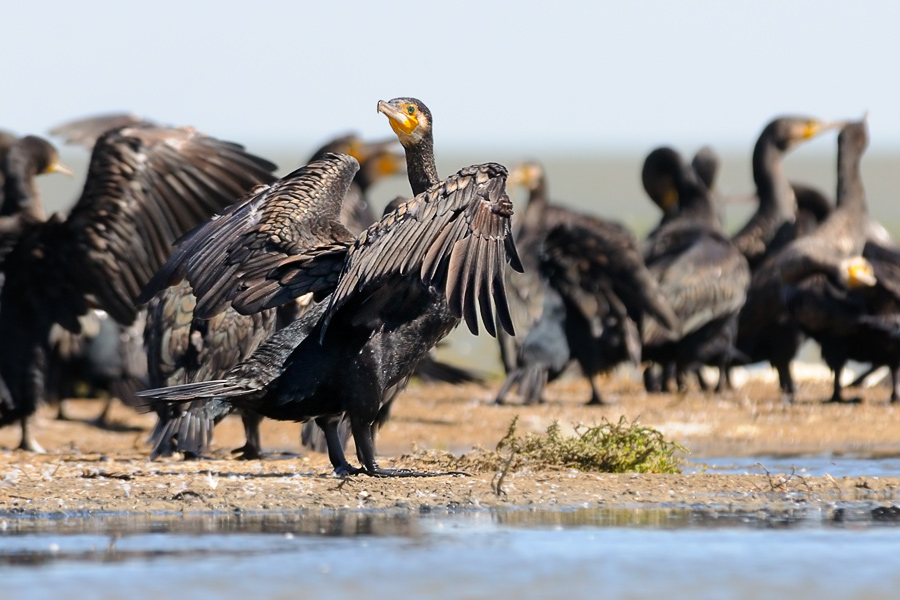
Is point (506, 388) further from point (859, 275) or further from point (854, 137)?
point (854, 137)

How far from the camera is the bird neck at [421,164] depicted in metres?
8.44

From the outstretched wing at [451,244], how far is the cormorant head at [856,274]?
24.1ft

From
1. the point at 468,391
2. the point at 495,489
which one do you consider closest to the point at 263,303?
the point at 495,489

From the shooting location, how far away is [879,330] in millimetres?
13633

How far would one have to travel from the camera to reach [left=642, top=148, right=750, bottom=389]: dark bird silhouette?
14422 millimetres

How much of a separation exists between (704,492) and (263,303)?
2323 millimetres

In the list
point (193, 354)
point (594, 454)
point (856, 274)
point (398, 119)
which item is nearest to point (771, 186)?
point (856, 274)

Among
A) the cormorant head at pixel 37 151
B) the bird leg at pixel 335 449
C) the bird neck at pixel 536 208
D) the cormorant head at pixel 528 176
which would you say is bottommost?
the bird leg at pixel 335 449

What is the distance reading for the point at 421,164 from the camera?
8.48 meters

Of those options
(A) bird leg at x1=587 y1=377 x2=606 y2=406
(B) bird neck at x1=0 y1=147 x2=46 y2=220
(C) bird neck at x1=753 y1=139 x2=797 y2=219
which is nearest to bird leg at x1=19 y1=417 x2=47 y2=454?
(B) bird neck at x1=0 y1=147 x2=46 y2=220

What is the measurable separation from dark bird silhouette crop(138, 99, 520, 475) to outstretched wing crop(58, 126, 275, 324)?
1916 millimetres

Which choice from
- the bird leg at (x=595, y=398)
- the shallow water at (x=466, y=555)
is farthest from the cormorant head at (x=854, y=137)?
the shallow water at (x=466, y=555)

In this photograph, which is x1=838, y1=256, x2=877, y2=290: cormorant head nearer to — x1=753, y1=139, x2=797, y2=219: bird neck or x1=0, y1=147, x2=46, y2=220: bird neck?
x1=753, y1=139, x2=797, y2=219: bird neck

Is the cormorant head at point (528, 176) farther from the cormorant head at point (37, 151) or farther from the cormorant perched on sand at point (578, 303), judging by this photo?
the cormorant head at point (37, 151)
